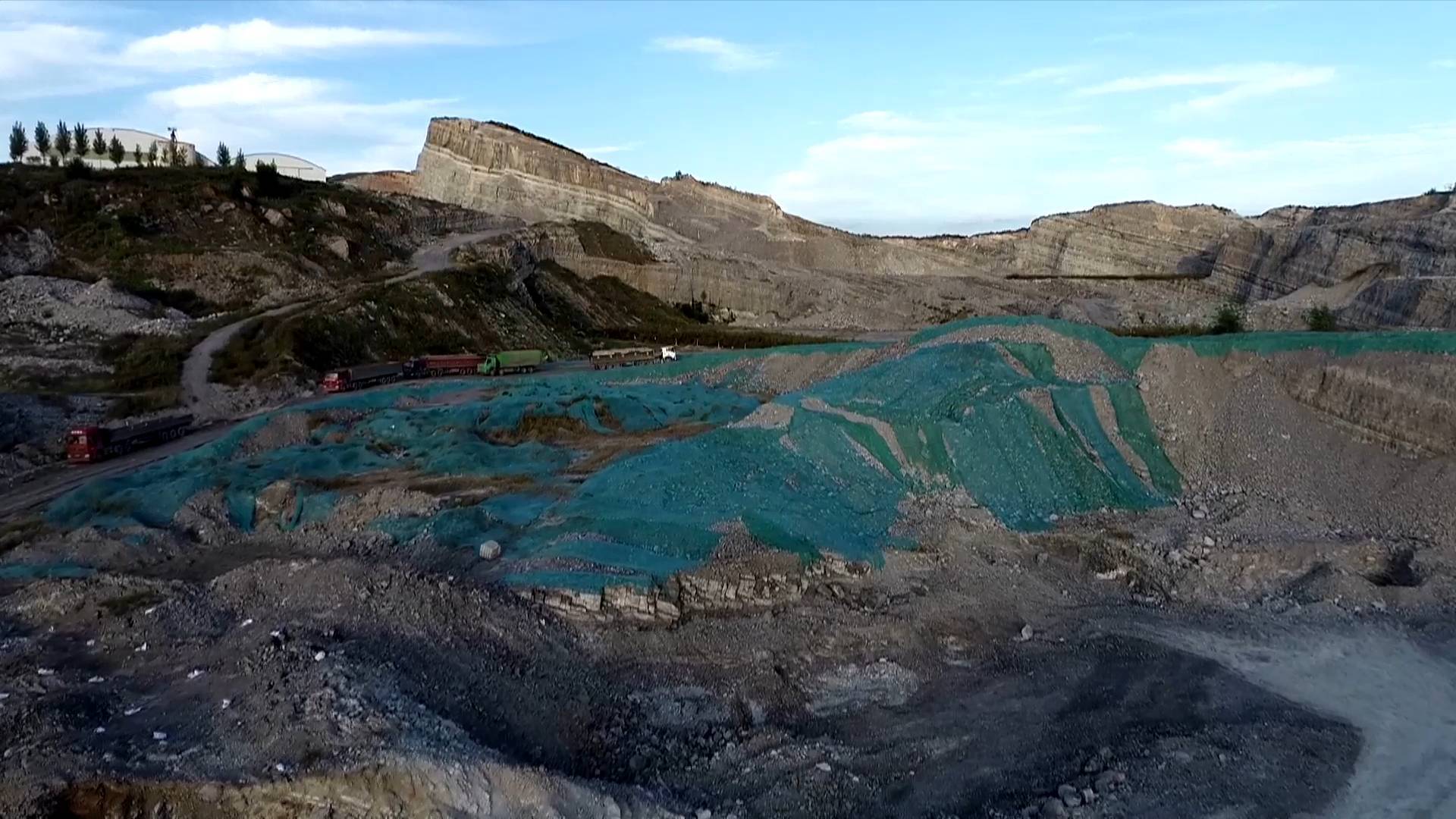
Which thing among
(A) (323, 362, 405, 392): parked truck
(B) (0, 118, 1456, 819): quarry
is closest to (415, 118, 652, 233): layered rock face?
(A) (323, 362, 405, 392): parked truck

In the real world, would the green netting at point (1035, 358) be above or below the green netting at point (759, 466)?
above

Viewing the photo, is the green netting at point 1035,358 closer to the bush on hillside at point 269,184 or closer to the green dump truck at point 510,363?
the green dump truck at point 510,363

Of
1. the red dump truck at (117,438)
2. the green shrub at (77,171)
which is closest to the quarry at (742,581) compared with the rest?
the red dump truck at (117,438)

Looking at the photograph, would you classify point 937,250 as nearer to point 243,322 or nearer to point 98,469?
point 243,322

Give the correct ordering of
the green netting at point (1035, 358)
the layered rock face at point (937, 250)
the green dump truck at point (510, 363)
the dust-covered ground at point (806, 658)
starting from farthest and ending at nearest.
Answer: the layered rock face at point (937, 250) → the green dump truck at point (510, 363) → the green netting at point (1035, 358) → the dust-covered ground at point (806, 658)

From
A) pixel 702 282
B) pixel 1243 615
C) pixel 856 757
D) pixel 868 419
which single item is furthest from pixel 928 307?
pixel 856 757

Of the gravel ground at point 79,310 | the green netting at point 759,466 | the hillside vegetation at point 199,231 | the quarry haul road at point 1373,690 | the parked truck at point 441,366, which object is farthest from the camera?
the hillside vegetation at point 199,231
